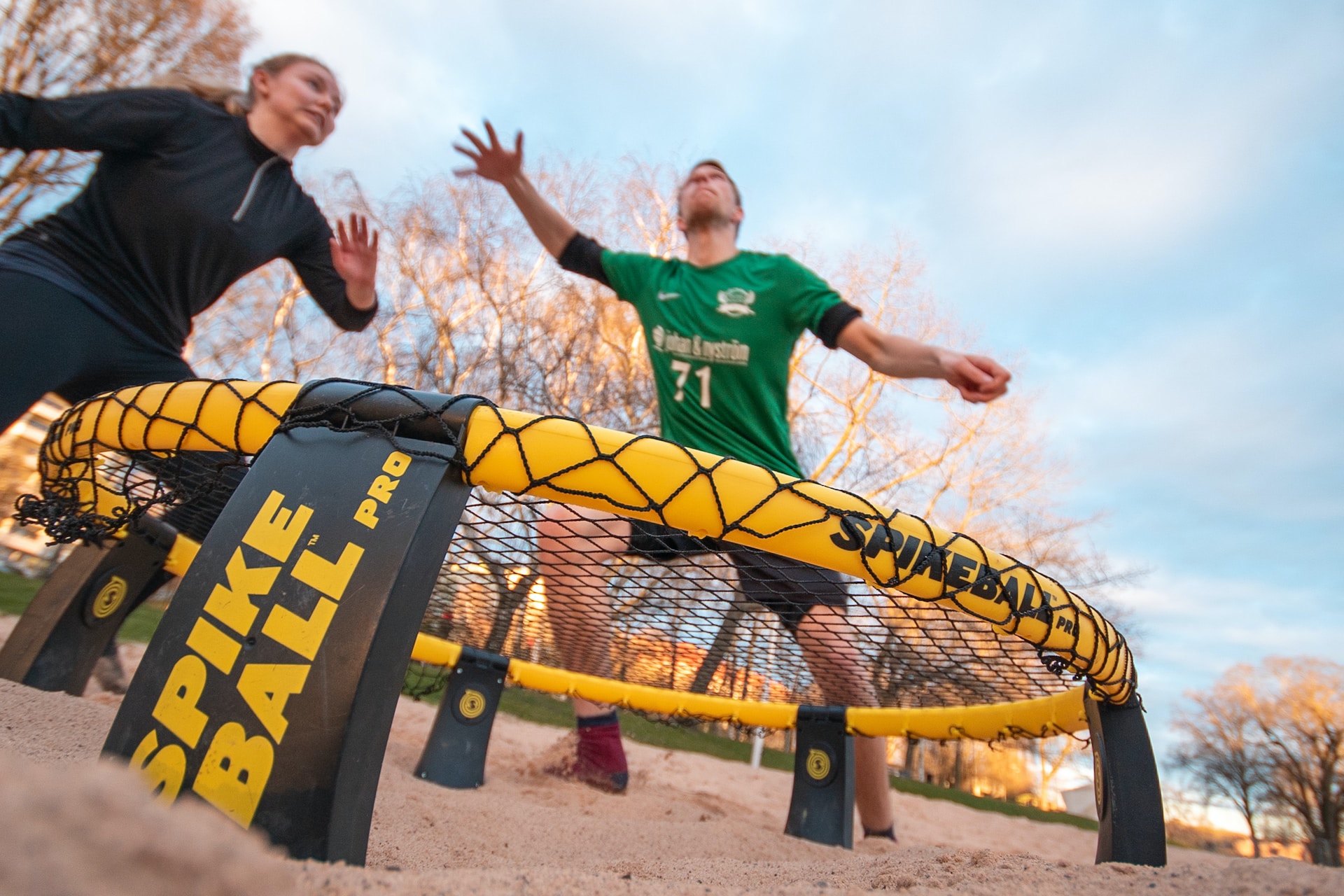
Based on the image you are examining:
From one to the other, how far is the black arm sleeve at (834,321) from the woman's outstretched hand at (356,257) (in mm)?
1276

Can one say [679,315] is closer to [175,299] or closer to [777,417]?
[777,417]

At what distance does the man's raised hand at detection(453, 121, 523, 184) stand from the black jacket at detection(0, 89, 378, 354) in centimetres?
55

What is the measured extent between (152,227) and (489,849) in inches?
66.6

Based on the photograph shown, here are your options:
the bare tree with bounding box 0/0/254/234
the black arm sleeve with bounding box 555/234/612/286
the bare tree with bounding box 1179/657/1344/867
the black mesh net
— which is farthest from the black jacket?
the bare tree with bounding box 1179/657/1344/867

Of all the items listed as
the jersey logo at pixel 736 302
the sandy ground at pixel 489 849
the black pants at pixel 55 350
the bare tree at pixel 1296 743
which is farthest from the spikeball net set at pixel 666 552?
the bare tree at pixel 1296 743

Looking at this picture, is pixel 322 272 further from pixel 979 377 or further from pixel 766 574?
pixel 979 377

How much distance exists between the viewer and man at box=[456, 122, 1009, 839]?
5.81ft

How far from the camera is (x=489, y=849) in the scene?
4.57 feet

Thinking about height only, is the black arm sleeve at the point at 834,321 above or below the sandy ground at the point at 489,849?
above

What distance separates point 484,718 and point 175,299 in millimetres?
1525

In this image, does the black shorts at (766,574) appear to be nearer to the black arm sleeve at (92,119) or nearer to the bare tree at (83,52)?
the black arm sleeve at (92,119)

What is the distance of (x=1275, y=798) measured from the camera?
13.7 metres

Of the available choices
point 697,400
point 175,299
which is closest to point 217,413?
point 175,299

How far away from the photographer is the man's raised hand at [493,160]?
217 cm
